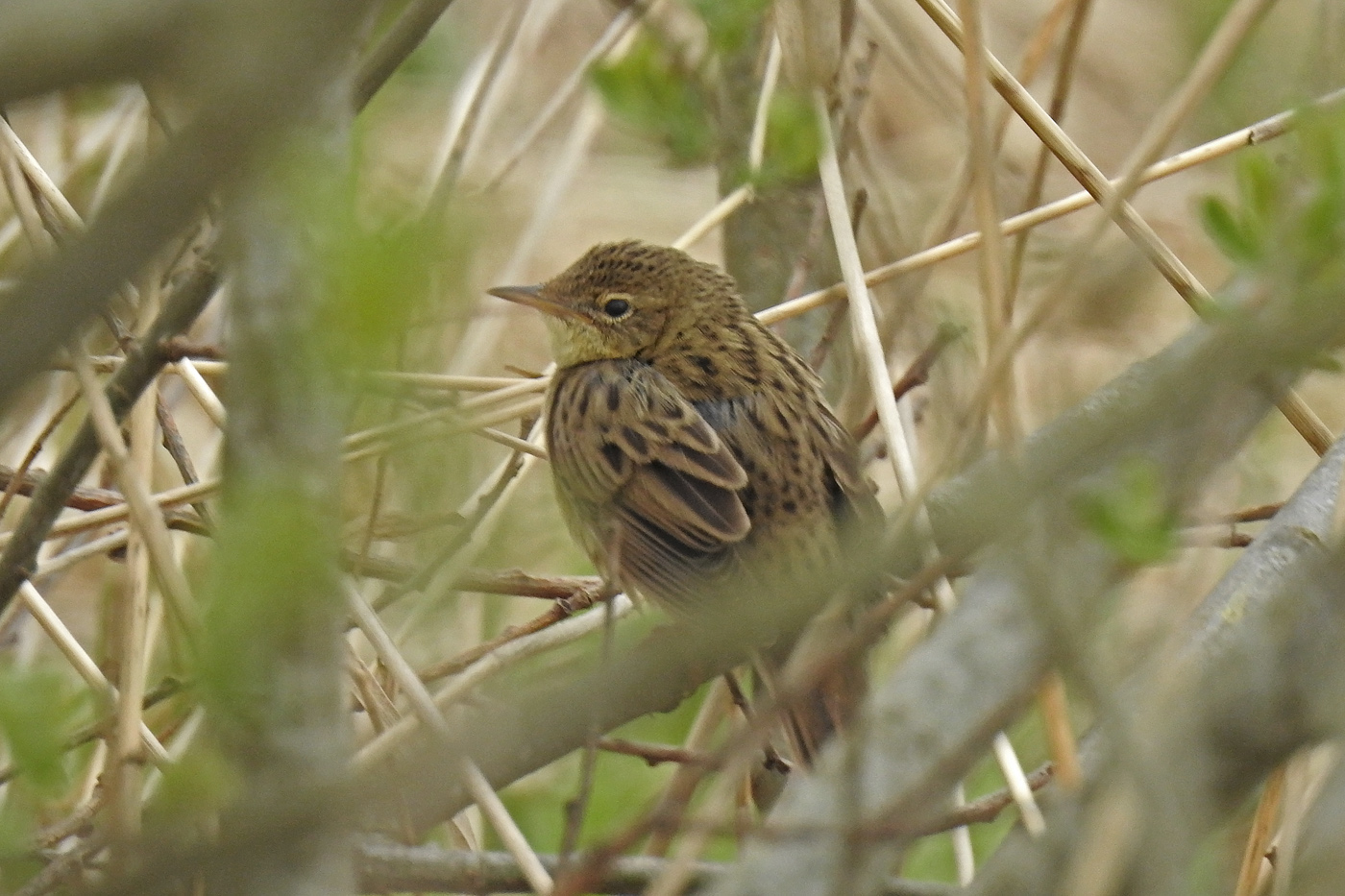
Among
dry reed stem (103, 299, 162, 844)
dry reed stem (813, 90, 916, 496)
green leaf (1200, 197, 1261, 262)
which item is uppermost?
green leaf (1200, 197, 1261, 262)

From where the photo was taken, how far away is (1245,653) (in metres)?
2.24

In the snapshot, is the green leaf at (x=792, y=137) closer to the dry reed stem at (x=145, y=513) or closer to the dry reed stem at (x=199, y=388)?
the dry reed stem at (x=199, y=388)

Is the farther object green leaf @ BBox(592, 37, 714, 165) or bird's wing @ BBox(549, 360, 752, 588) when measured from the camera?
bird's wing @ BBox(549, 360, 752, 588)

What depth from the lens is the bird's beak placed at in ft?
14.4

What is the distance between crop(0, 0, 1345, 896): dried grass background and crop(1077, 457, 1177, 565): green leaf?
52mm

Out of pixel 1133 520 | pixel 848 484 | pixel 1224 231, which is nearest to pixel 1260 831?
pixel 1133 520

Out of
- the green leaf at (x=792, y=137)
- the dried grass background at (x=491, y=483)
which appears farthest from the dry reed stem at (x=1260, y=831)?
the green leaf at (x=792, y=137)

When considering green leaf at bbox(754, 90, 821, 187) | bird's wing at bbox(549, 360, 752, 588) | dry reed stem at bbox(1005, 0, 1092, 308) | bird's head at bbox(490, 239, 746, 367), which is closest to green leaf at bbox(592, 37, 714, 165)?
green leaf at bbox(754, 90, 821, 187)

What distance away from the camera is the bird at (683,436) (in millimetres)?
3854

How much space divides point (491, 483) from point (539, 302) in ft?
2.76

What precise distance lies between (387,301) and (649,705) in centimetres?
198

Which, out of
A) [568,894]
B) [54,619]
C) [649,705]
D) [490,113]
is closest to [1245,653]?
[568,894]

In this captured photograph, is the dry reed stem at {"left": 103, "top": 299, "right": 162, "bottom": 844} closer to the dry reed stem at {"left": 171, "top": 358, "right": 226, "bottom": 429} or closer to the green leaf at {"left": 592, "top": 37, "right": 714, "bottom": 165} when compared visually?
the dry reed stem at {"left": 171, "top": 358, "right": 226, "bottom": 429}

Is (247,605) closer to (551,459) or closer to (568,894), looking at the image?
(568,894)
